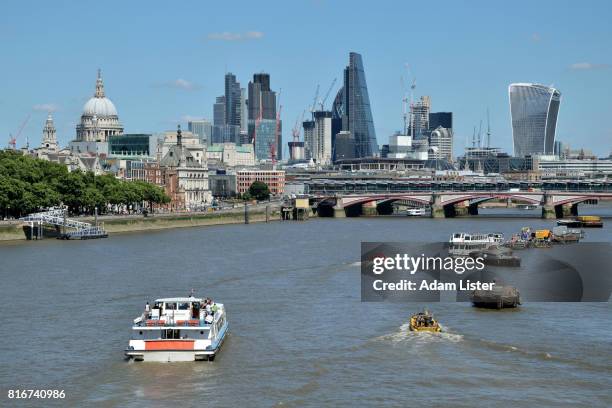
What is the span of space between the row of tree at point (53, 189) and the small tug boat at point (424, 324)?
53321mm

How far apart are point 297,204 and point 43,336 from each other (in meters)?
89.8

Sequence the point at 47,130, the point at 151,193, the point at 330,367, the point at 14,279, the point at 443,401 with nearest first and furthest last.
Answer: the point at 443,401 → the point at 330,367 → the point at 14,279 → the point at 151,193 → the point at 47,130

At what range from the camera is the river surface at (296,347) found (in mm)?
29625

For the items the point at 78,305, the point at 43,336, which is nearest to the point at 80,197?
the point at 78,305

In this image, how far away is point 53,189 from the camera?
308 feet

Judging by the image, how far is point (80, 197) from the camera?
96.1m

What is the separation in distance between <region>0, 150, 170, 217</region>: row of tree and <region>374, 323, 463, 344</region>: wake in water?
53365 mm

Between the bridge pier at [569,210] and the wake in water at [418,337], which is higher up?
the wake in water at [418,337]

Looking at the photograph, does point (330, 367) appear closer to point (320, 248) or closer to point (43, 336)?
point (43, 336)

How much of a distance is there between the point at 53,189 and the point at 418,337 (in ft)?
204

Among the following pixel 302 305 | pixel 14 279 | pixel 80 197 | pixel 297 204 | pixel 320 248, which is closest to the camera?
pixel 302 305

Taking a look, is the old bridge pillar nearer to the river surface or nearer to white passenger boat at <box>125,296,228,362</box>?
the river surface

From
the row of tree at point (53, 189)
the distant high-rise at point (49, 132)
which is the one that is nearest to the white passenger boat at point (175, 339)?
the row of tree at point (53, 189)

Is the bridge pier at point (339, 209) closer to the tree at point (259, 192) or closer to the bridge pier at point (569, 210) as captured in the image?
the bridge pier at point (569, 210)
